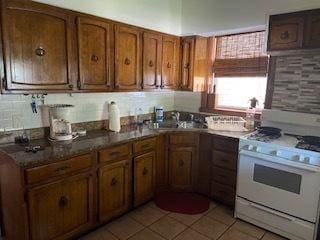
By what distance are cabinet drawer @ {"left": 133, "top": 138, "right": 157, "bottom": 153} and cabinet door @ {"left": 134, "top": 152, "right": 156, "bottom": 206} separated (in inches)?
2.8

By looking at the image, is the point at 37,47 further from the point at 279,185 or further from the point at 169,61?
the point at 279,185

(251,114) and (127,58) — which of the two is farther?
(251,114)

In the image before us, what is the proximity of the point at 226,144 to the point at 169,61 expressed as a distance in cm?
135

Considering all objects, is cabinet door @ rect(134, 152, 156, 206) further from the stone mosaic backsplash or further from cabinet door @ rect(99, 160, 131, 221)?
the stone mosaic backsplash

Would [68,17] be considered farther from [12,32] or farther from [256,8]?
[256,8]

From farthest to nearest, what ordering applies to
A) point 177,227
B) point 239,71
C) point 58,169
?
point 239,71, point 177,227, point 58,169

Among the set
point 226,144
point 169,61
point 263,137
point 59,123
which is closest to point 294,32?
point 263,137

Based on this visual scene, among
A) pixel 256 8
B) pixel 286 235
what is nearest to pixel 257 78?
pixel 256 8

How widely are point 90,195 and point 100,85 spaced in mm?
1080

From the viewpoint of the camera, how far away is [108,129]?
2.85 metres

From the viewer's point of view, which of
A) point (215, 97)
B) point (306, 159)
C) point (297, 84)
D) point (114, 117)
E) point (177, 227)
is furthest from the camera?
point (215, 97)

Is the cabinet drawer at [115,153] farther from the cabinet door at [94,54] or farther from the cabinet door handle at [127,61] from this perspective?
the cabinet door handle at [127,61]

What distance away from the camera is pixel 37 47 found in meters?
1.99

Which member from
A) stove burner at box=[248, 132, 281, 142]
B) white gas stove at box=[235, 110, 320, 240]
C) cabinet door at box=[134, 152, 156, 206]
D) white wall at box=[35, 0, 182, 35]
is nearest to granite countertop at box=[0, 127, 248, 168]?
stove burner at box=[248, 132, 281, 142]
